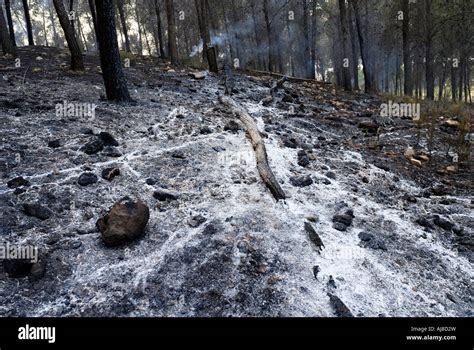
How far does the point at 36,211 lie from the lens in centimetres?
431

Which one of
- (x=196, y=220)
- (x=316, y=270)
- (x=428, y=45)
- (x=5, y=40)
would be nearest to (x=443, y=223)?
(x=316, y=270)

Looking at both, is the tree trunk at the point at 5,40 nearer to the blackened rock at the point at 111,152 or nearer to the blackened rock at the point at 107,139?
the blackened rock at the point at 107,139

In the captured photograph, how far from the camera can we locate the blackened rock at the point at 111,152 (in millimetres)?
5914

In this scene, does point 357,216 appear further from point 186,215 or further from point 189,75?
point 189,75

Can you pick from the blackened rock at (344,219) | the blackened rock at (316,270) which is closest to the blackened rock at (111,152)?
the blackened rock at (344,219)

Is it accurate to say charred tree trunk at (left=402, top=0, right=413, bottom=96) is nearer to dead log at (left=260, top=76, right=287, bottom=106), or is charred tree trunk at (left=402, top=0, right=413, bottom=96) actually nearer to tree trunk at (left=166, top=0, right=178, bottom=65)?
dead log at (left=260, top=76, right=287, bottom=106)

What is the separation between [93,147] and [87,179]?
103 centimetres

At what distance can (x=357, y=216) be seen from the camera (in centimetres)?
507

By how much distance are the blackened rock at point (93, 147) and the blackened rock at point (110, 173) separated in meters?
0.72

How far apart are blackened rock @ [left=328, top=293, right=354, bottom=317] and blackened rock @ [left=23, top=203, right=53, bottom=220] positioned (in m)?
3.48

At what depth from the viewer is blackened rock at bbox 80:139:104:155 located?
5867 millimetres

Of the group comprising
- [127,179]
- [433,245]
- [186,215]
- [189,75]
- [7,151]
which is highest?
[189,75]
